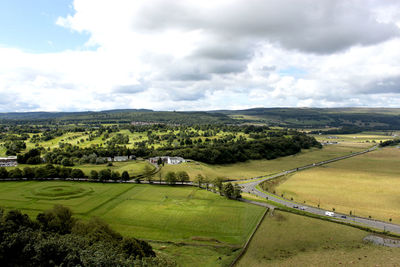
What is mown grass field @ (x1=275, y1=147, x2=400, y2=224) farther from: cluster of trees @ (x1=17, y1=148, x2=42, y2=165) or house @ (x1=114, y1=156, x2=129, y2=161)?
cluster of trees @ (x1=17, y1=148, x2=42, y2=165)

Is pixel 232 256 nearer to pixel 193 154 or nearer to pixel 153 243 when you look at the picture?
pixel 153 243

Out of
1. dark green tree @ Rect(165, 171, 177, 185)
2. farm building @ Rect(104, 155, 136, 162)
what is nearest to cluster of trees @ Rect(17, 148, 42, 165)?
→ farm building @ Rect(104, 155, 136, 162)

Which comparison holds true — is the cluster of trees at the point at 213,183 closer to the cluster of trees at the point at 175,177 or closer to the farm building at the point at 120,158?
the cluster of trees at the point at 175,177

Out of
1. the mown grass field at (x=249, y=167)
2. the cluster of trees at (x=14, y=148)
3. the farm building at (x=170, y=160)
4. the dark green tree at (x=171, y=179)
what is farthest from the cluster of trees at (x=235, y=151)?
Answer: the cluster of trees at (x=14, y=148)

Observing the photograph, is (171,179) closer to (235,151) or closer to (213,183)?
(213,183)

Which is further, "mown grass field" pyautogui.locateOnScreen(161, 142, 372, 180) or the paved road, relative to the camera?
"mown grass field" pyautogui.locateOnScreen(161, 142, 372, 180)
